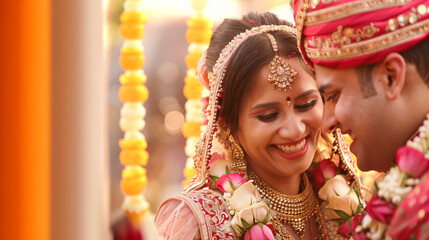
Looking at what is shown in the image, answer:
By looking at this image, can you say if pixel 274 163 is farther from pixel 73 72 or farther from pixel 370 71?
pixel 73 72

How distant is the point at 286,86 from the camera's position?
59.4 inches

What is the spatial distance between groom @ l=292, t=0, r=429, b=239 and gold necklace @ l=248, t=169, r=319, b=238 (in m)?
0.45

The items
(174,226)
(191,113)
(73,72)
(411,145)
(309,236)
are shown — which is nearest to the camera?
(73,72)

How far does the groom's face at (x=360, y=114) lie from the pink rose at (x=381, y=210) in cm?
13

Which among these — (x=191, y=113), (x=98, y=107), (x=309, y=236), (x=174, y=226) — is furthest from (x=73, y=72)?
(x=191, y=113)

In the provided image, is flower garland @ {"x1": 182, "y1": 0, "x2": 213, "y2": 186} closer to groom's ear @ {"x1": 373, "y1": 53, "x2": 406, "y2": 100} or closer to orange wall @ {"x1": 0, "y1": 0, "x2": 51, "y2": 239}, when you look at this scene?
groom's ear @ {"x1": 373, "y1": 53, "x2": 406, "y2": 100}

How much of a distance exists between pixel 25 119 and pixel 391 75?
89 cm

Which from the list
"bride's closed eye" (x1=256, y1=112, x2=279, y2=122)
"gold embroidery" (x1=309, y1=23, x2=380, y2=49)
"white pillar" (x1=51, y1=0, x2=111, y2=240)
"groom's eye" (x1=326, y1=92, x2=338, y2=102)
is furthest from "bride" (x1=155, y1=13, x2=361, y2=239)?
"white pillar" (x1=51, y1=0, x2=111, y2=240)

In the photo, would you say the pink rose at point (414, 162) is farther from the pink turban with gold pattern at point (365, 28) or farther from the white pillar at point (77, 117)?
the white pillar at point (77, 117)

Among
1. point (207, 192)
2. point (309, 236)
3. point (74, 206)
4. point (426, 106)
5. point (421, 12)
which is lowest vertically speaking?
point (309, 236)

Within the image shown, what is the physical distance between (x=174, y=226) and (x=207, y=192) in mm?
166

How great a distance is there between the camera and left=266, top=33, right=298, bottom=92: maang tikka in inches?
59.4

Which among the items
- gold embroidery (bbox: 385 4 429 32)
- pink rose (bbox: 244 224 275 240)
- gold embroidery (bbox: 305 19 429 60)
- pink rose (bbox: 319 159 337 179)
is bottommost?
pink rose (bbox: 244 224 275 240)

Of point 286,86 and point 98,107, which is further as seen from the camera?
point 286,86
